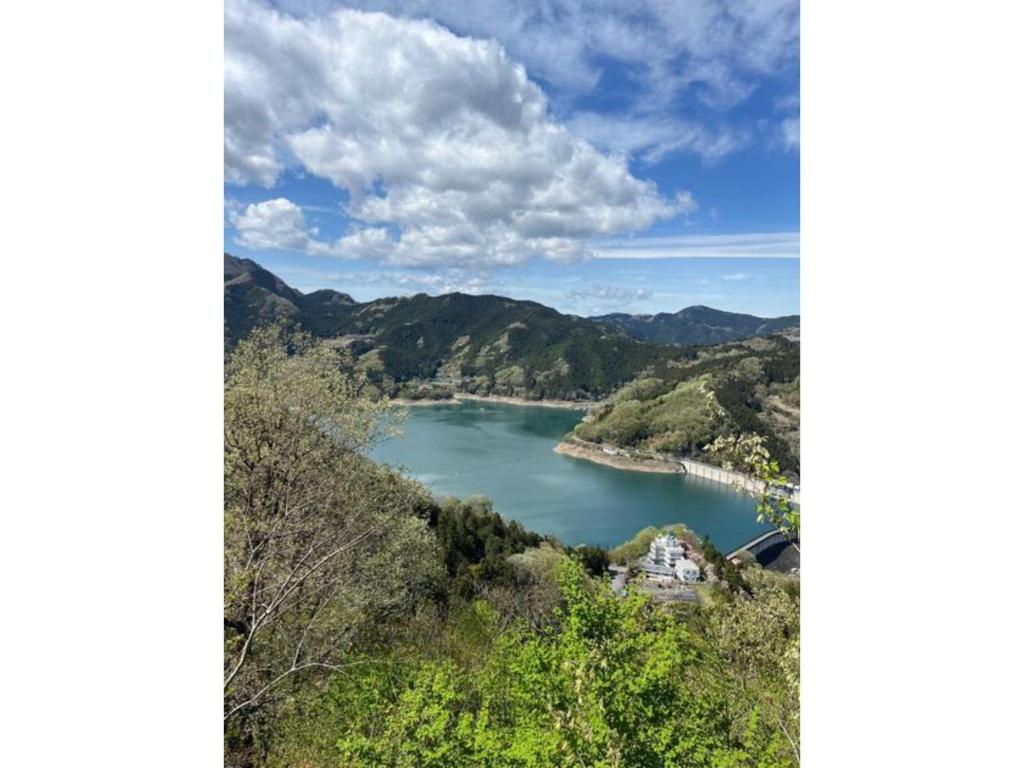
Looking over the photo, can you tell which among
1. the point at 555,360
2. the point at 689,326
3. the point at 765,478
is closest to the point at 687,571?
the point at 765,478

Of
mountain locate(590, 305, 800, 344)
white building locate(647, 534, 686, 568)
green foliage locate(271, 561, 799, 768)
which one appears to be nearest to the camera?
green foliage locate(271, 561, 799, 768)

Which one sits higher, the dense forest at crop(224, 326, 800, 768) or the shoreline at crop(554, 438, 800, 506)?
the dense forest at crop(224, 326, 800, 768)

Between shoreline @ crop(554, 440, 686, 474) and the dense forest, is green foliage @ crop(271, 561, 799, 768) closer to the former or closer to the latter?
the dense forest

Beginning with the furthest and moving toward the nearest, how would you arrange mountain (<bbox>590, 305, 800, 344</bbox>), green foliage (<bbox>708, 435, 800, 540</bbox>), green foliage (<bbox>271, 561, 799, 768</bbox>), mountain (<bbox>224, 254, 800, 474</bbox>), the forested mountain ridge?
mountain (<bbox>590, 305, 800, 344</bbox>)
the forested mountain ridge
mountain (<bbox>224, 254, 800, 474</bbox>)
green foliage (<bbox>271, 561, 799, 768</bbox>)
green foliage (<bbox>708, 435, 800, 540</bbox>)

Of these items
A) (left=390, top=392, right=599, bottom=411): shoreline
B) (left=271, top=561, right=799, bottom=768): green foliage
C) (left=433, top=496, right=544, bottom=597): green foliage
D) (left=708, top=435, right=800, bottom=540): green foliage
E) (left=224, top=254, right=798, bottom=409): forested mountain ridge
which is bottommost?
(left=433, top=496, right=544, bottom=597): green foliage

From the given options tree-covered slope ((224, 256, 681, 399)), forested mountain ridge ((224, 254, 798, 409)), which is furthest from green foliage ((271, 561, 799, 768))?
tree-covered slope ((224, 256, 681, 399))
